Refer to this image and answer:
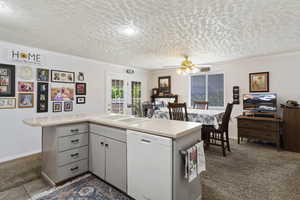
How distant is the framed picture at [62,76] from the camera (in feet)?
12.1

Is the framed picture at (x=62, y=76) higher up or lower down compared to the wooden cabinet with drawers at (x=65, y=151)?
higher up

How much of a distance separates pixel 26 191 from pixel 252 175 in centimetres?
335

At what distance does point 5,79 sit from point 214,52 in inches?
181

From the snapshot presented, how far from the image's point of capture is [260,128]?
12.1 ft

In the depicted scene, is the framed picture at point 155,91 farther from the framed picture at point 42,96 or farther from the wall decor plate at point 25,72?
the wall decor plate at point 25,72

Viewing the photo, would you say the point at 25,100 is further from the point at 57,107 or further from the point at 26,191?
the point at 26,191

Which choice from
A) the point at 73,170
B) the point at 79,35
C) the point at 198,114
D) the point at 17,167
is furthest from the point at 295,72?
the point at 17,167

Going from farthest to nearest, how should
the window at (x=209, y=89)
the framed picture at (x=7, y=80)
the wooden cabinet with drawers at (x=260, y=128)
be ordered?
the window at (x=209, y=89) → the wooden cabinet with drawers at (x=260, y=128) → the framed picture at (x=7, y=80)

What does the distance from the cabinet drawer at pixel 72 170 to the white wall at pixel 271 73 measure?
4211mm

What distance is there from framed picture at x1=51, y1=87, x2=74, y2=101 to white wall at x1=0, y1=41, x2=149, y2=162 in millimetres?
182

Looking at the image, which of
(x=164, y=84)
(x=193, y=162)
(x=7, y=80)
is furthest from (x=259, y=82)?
(x=7, y=80)

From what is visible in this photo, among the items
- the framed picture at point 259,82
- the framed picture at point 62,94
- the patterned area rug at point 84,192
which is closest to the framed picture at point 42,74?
the framed picture at point 62,94

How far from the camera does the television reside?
373 centimetres

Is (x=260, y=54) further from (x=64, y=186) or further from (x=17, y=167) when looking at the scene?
(x=17, y=167)
